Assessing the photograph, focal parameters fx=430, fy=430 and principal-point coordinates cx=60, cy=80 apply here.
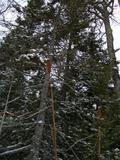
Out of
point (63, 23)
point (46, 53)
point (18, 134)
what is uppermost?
point (63, 23)

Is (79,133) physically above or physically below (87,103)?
below

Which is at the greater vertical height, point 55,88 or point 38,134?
point 55,88

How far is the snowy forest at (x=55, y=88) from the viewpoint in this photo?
11.1 meters

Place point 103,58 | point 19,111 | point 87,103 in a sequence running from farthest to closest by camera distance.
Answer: point 103,58 → point 87,103 → point 19,111

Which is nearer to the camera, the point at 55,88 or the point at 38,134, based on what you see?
the point at 38,134

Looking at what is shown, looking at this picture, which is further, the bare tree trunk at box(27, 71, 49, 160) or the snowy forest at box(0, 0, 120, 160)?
the snowy forest at box(0, 0, 120, 160)

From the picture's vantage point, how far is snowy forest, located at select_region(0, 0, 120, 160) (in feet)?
36.3

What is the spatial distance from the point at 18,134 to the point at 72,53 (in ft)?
9.11

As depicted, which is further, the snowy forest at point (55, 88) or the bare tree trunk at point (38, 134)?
the snowy forest at point (55, 88)

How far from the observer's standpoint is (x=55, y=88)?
40.5ft

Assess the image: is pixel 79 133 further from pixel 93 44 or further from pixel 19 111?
pixel 93 44

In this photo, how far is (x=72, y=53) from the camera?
12.3 meters

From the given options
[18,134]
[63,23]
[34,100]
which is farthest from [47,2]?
[18,134]

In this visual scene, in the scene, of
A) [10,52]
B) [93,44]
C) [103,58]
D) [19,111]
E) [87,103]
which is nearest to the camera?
[19,111]
